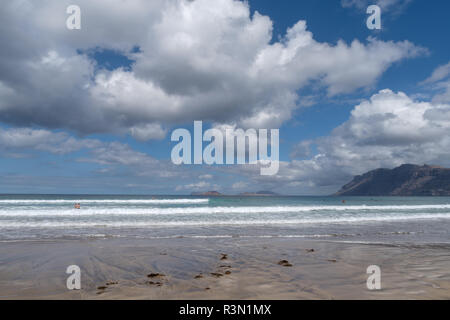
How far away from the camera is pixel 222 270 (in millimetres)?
6598

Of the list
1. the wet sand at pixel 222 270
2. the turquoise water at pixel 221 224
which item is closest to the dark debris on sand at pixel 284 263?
the wet sand at pixel 222 270

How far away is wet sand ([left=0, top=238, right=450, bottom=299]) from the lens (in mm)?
4980

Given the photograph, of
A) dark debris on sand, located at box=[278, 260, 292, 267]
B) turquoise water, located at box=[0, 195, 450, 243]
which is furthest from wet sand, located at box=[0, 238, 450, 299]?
turquoise water, located at box=[0, 195, 450, 243]

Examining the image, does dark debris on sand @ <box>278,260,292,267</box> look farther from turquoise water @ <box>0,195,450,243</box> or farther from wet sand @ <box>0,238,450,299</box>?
turquoise water @ <box>0,195,450,243</box>

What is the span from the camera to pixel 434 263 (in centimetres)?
732

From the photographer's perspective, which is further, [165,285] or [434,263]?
[434,263]

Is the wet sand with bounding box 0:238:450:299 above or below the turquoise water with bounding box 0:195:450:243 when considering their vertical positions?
above

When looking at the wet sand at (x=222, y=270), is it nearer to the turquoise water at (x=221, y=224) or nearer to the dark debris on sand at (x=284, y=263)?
the dark debris on sand at (x=284, y=263)

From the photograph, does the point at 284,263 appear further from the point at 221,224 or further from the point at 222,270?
the point at 221,224

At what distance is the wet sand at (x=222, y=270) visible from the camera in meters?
4.98

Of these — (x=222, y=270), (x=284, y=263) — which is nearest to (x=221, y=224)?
(x=284, y=263)
